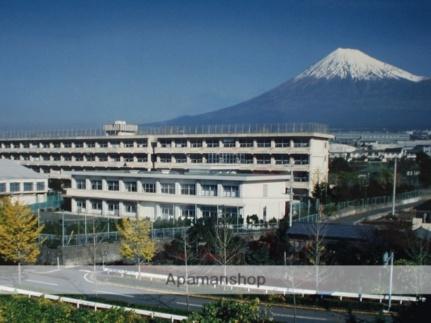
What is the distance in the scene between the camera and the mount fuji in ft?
574

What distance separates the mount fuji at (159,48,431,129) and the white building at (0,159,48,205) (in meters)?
133

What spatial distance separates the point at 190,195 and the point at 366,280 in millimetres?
16455

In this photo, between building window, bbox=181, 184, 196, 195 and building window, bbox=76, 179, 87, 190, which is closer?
building window, bbox=181, 184, 196, 195

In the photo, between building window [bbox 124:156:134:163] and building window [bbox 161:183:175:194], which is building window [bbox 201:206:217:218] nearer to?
building window [bbox 161:183:175:194]

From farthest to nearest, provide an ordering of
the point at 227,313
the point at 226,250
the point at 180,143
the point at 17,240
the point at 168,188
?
the point at 180,143, the point at 168,188, the point at 17,240, the point at 226,250, the point at 227,313

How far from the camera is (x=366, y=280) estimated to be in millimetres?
16047

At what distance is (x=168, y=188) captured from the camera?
32562mm

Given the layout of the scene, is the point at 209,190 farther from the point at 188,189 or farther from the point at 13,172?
the point at 13,172

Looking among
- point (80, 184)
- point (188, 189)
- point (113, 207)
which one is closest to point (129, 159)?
point (80, 184)

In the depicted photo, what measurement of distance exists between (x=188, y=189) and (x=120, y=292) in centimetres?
1480

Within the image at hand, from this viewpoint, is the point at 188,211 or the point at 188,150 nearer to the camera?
the point at 188,211

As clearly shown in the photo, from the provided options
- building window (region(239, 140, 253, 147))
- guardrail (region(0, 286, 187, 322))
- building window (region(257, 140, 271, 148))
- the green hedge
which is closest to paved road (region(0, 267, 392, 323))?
guardrail (region(0, 286, 187, 322))

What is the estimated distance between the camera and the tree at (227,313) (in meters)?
8.05

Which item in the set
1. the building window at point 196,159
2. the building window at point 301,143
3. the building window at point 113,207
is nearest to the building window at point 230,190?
the building window at point 113,207
